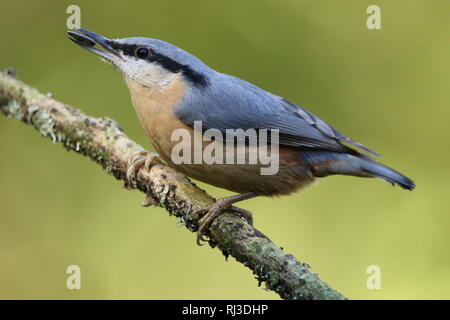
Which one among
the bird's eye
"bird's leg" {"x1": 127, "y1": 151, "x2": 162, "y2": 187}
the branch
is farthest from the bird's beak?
"bird's leg" {"x1": 127, "y1": 151, "x2": 162, "y2": 187}

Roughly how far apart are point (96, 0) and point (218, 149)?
2.68 metres

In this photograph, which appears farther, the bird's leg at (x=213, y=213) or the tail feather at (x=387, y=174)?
the tail feather at (x=387, y=174)

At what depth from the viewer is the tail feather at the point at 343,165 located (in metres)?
3.25

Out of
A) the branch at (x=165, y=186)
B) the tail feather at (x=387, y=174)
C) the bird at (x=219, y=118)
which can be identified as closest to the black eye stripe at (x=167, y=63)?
the bird at (x=219, y=118)

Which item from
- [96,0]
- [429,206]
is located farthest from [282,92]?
[96,0]

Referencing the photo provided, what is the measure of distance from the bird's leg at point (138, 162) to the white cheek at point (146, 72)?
17.6 inches

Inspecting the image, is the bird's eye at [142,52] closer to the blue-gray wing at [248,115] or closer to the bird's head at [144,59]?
the bird's head at [144,59]

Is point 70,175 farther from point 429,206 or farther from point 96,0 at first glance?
point 429,206

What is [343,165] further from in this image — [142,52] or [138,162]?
[142,52]

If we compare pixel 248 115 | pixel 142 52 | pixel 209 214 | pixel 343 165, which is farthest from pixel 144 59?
pixel 343 165

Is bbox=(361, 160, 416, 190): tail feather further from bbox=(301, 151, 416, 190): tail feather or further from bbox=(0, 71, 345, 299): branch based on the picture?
bbox=(0, 71, 345, 299): branch

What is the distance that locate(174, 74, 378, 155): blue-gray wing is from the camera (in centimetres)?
312

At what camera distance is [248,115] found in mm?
3195

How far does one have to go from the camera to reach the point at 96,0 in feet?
16.2
